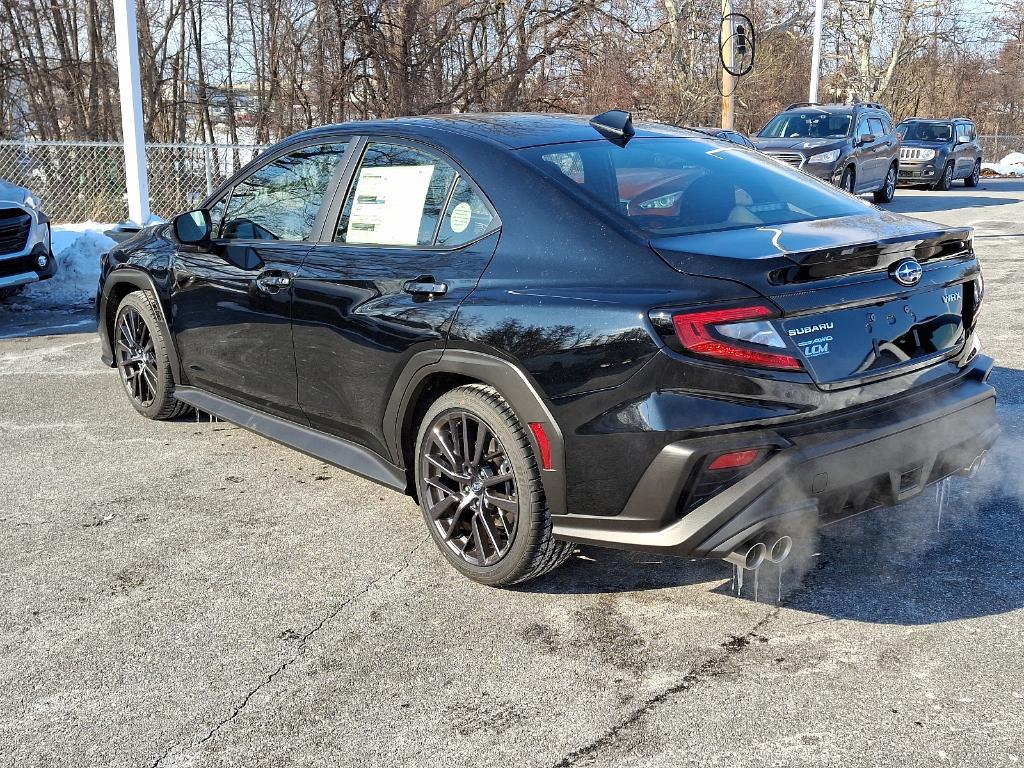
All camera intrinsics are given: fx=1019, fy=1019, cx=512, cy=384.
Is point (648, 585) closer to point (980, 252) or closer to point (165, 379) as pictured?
point (165, 379)

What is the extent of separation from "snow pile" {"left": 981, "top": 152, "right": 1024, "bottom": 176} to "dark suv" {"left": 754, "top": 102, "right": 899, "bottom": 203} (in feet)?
56.0

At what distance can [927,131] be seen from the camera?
82.6 ft

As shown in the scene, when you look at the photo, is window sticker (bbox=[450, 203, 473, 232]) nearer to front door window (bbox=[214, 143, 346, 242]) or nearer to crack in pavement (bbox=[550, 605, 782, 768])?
front door window (bbox=[214, 143, 346, 242])

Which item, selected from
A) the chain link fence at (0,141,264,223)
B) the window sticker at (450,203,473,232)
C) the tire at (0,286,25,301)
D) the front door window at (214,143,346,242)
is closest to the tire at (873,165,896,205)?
the chain link fence at (0,141,264,223)

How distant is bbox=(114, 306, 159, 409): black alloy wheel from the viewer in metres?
5.69

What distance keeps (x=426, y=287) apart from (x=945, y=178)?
2388cm

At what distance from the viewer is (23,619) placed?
3.49 meters

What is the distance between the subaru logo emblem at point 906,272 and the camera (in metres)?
3.29

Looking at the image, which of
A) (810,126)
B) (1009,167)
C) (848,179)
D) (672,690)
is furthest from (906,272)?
(1009,167)

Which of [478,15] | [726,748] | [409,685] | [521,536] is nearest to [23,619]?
[409,685]

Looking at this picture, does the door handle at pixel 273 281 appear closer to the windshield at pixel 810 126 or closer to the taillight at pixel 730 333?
the taillight at pixel 730 333

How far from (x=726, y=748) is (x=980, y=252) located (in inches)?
438

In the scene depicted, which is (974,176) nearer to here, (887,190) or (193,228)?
(887,190)

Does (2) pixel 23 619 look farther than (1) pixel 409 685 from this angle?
Yes
